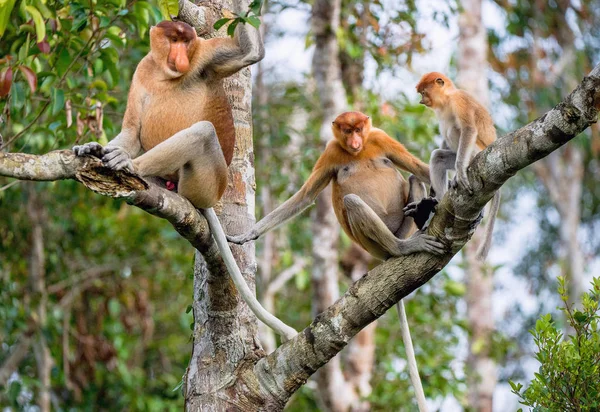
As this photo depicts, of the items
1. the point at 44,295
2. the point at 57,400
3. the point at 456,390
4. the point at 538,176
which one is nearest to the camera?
the point at 456,390

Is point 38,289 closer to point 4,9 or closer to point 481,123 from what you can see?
point 4,9

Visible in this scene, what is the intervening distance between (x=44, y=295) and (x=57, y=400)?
51.1 inches

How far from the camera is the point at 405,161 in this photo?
4.13 meters

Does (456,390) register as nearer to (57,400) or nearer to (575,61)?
(57,400)

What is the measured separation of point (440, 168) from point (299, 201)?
714 mm

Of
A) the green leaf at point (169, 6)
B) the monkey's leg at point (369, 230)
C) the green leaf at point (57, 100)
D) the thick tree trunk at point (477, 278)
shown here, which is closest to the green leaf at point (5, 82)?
Result: the green leaf at point (57, 100)

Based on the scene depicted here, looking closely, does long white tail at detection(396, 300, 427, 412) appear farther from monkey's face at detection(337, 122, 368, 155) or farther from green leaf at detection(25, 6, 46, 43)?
green leaf at detection(25, 6, 46, 43)

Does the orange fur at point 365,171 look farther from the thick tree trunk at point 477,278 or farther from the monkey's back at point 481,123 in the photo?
the thick tree trunk at point 477,278

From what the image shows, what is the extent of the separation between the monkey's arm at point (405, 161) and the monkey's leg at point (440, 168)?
0.10m

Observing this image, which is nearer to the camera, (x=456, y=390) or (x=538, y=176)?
(x=456, y=390)

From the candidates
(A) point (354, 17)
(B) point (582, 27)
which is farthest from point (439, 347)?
(B) point (582, 27)

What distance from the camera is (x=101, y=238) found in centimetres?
747

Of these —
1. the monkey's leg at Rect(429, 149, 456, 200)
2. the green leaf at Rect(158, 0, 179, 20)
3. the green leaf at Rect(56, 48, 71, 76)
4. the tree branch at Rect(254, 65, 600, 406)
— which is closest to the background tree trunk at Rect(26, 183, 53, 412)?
the green leaf at Rect(56, 48, 71, 76)

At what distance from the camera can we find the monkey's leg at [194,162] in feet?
10.4
